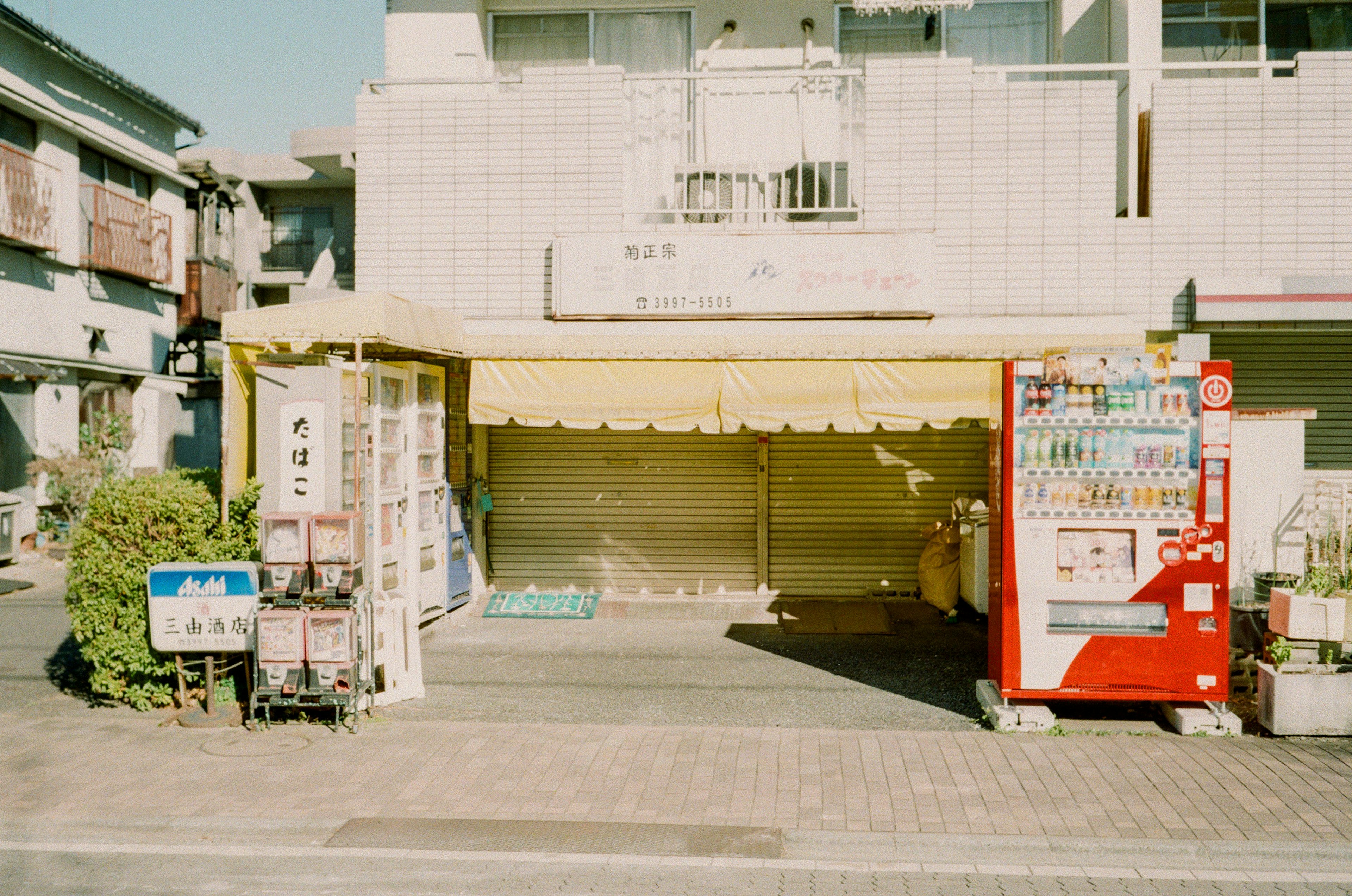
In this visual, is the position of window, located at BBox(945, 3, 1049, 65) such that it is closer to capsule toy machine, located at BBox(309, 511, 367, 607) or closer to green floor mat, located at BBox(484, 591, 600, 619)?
green floor mat, located at BBox(484, 591, 600, 619)

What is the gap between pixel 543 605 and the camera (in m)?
11.3

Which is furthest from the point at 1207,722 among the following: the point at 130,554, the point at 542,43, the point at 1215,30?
the point at 542,43

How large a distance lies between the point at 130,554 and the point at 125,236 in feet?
45.1

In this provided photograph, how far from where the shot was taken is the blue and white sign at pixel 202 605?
7.21 meters

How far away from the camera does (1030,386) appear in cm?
700

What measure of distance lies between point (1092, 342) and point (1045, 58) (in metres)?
4.30

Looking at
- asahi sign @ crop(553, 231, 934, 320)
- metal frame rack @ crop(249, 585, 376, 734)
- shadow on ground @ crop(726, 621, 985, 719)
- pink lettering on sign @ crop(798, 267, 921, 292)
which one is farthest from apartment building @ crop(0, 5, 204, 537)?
shadow on ground @ crop(726, 621, 985, 719)

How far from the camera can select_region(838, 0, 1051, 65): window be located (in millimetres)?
11805

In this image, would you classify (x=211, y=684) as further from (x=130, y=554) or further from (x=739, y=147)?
(x=739, y=147)

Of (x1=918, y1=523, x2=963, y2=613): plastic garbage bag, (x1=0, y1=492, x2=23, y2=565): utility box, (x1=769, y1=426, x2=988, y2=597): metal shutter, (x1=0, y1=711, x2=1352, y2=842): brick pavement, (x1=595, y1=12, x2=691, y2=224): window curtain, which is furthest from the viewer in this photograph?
(x1=0, y1=492, x2=23, y2=565): utility box

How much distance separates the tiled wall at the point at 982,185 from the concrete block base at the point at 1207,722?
4.63 metres

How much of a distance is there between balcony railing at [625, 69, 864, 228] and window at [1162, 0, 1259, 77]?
441 centimetres

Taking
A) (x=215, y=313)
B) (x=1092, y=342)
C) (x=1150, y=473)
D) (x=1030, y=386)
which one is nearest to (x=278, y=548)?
(x=1030, y=386)

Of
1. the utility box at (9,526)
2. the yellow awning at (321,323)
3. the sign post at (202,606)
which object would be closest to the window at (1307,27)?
the yellow awning at (321,323)
